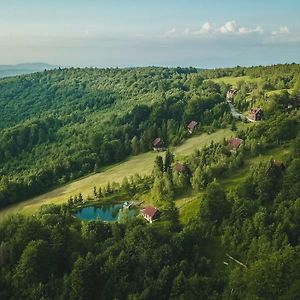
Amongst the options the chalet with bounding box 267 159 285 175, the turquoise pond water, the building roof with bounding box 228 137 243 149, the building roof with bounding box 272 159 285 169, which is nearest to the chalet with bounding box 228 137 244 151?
the building roof with bounding box 228 137 243 149

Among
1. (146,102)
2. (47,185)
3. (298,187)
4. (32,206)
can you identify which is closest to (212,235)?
(298,187)

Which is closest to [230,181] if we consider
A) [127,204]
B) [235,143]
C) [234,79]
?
[235,143]

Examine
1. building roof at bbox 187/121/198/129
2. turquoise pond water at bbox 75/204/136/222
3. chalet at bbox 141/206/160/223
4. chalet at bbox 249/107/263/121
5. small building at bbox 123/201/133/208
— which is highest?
chalet at bbox 249/107/263/121

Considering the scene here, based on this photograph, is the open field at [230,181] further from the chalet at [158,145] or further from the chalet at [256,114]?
the chalet at [158,145]

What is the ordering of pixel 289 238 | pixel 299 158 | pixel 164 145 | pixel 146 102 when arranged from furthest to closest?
pixel 146 102 → pixel 164 145 → pixel 299 158 → pixel 289 238

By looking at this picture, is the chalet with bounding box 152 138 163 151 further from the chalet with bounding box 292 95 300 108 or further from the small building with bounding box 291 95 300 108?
the chalet with bounding box 292 95 300 108

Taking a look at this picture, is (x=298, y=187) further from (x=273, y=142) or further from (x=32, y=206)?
(x=32, y=206)
